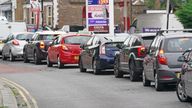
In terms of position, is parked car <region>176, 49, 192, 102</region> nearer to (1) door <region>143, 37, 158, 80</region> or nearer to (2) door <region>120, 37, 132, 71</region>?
(1) door <region>143, 37, 158, 80</region>

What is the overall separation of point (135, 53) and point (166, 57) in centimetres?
355

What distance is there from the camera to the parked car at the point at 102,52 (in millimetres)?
24719

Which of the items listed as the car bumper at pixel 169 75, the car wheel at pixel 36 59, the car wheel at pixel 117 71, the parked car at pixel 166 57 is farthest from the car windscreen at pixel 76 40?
the car bumper at pixel 169 75

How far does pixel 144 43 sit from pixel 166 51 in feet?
10.9

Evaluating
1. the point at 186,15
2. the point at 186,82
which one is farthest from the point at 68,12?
the point at 186,82

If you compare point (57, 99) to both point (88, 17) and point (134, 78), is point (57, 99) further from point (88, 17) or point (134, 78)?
point (88, 17)

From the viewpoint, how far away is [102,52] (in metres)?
24.8

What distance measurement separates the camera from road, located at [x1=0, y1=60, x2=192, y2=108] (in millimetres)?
14953

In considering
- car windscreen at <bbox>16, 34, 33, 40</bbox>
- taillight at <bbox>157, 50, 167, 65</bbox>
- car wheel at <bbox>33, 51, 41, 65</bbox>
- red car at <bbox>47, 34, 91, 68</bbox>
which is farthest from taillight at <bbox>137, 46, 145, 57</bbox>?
car windscreen at <bbox>16, 34, 33, 40</bbox>

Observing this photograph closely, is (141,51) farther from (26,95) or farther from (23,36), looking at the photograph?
(23,36)

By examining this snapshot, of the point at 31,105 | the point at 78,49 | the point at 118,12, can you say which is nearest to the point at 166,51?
the point at 31,105

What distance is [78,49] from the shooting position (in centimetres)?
2961

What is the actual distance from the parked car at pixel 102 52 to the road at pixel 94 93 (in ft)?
1.90

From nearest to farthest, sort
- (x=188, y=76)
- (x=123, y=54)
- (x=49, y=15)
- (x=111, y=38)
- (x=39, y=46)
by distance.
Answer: (x=188, y=76), (x=123, y=54), (x=111, y=38), (x=39, y=46), (x=49, y=15)
